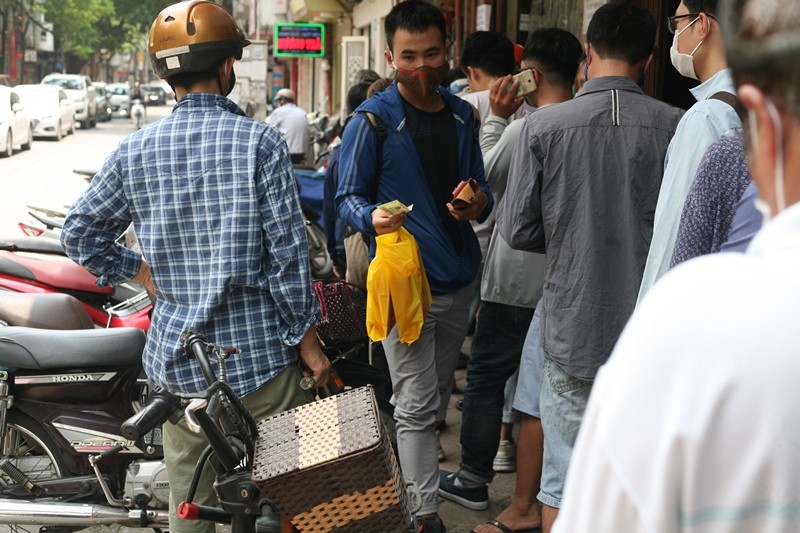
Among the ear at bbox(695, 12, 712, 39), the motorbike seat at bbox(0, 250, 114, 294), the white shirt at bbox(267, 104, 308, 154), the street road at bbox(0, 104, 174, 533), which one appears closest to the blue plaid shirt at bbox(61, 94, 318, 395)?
the ear at bbox(695, 12, 712, 39)

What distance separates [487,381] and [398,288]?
949mm

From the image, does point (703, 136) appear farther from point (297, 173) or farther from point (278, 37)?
point (278, 37)

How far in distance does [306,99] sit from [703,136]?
3204 centimetres

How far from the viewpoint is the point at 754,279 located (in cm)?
96

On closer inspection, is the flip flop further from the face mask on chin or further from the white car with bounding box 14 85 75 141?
the white car with bounding box 14 85 75 141

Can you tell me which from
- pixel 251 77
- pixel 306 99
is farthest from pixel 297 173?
pixel 306 99

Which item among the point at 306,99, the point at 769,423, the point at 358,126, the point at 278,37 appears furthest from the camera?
the point at 306,99

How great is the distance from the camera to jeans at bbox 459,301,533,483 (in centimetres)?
441

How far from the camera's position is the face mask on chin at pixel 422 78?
395 centimetres

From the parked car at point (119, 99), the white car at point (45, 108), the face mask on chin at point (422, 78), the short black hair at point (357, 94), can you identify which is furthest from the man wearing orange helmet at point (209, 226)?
the parked car at point (119, 99)

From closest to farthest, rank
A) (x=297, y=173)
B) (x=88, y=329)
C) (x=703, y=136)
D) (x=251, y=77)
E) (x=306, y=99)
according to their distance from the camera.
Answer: (x=703, y=136)
(x=88, y=329)
(x=297, y=173)
(x=251, y=77)
(x=306, y=99)

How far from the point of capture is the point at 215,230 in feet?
9.84

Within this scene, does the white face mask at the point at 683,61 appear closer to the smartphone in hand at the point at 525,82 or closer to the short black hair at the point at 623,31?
the short black hair at the point at 623,31

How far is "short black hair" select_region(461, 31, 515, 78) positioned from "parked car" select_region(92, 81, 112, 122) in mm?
42396
